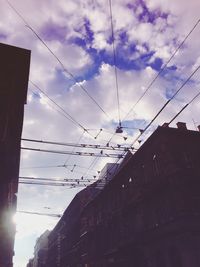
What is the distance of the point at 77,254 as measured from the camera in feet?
124

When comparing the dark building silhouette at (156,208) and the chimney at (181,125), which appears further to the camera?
the chimney at (181,125)

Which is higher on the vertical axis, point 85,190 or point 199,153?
point 85,190

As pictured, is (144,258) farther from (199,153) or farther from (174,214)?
(199,153)

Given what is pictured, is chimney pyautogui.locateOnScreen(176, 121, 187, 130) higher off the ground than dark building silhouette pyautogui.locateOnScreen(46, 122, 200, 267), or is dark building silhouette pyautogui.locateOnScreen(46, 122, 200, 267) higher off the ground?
chimney pyautogui.locateOnScreen(176, 121, 187, 130)

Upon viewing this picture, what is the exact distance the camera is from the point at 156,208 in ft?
65.6

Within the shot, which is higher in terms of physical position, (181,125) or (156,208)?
(181,125)

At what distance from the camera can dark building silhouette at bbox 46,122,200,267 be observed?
16906mm

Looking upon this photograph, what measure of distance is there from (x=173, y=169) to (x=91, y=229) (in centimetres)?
1798

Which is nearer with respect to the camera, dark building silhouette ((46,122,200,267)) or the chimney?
dark building silhouette ((46,122,200,267))

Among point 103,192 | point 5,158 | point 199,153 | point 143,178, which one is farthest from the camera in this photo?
point 103,192

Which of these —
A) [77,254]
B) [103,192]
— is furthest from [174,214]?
[77,254]

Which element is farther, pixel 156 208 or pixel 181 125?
pixel 181 125

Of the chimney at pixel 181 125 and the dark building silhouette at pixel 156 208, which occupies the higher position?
the chimney at pixel 181 125

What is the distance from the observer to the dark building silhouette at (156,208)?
1691 cm
